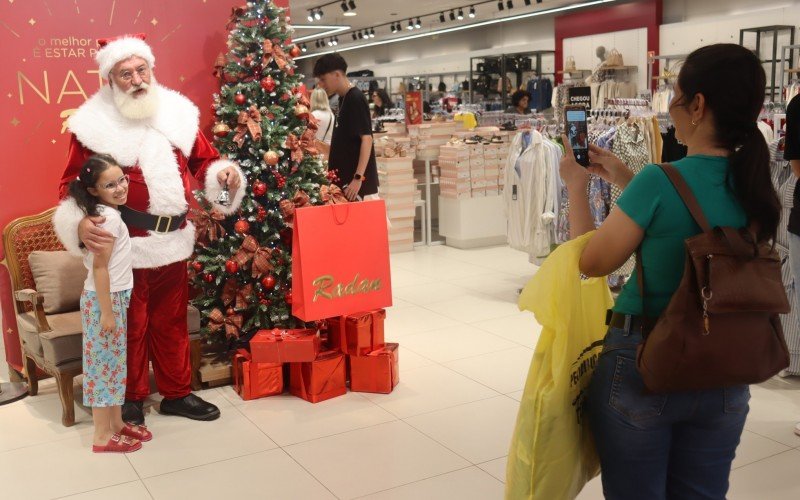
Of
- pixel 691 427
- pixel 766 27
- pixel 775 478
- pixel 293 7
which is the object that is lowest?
pixel 775 478

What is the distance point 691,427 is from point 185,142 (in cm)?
273

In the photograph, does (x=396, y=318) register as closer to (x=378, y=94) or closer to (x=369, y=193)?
(x=369, y=193)

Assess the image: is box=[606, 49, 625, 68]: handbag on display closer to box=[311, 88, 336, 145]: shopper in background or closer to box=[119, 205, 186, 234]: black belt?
box=[311, 88, 336, 145]: shopper in background

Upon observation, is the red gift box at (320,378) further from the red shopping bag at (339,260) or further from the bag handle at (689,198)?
the bag handle at (689,198)

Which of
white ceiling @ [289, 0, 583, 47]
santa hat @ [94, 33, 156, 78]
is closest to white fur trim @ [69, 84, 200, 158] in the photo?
santa hat @ [94, 33, 156, 78]

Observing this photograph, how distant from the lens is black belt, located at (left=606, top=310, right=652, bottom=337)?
168cm

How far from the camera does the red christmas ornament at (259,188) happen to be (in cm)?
413

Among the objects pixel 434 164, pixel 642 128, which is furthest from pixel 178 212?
pixel 434 164

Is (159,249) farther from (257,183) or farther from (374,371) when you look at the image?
(374,371)

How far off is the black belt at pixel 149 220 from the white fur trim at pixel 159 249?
2 cm

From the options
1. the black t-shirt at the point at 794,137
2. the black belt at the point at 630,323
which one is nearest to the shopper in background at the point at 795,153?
the black t-shirt at the point at 794,137

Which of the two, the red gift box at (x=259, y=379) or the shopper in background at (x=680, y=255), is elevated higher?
the shopper in background at (x=680, y=255)

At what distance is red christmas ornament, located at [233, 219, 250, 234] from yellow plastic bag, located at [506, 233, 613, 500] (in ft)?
8.21

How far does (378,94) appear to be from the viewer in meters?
13.8
